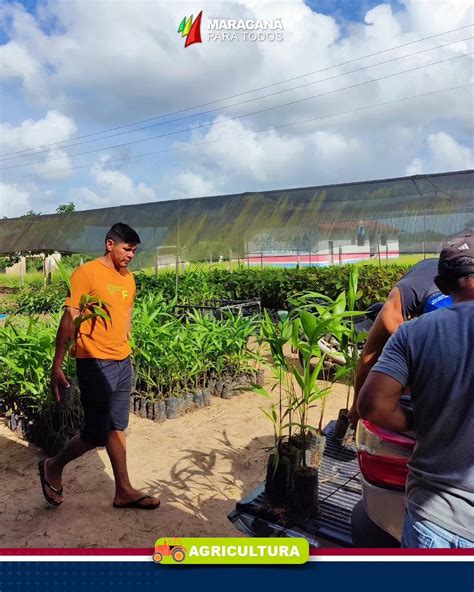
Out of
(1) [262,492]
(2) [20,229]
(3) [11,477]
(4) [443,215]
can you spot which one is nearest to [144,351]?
(3) [11,477]

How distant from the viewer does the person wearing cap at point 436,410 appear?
119 cm

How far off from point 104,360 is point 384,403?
5.71 feet

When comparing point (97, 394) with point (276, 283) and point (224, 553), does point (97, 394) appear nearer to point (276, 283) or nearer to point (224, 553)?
point (224, 553)

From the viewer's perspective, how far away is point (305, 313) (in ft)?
7.41

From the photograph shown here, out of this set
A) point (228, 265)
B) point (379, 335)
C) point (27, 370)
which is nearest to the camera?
point (379, 335)

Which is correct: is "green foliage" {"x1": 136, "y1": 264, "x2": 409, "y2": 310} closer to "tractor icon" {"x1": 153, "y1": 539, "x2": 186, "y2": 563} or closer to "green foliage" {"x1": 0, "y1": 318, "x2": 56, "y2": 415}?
"green foliage" {"x1": 0, "y1": 318, "x2": 56, "y2": 415}

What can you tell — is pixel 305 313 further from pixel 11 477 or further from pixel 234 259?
pixel 234 259

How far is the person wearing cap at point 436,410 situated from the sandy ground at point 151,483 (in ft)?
5.20

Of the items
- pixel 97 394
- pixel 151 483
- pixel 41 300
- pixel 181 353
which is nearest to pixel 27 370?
pixel 181 353

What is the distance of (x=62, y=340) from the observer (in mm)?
2609

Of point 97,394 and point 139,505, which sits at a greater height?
point 97,394

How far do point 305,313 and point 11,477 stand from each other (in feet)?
7.65

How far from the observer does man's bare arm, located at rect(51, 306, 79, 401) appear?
257 centimetres

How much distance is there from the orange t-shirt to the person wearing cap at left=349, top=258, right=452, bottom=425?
50.3 inches
